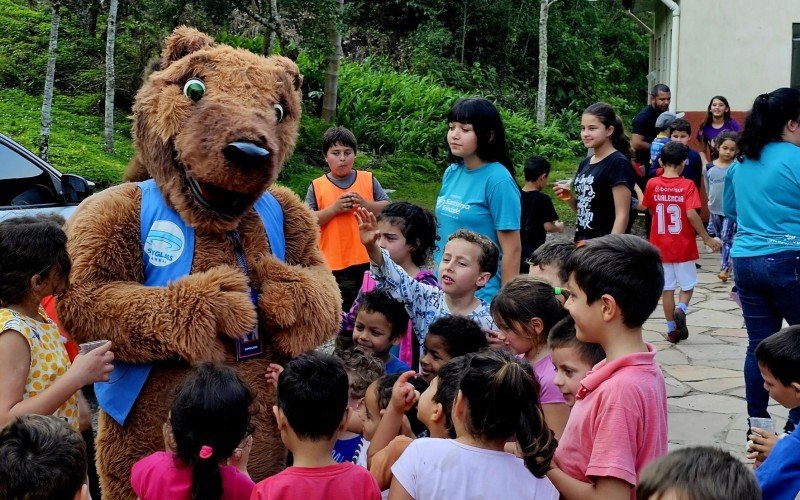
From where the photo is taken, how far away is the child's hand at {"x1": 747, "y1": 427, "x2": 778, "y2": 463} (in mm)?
3736

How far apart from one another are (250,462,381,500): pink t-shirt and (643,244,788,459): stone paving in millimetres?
3707

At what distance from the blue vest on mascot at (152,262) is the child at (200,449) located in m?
0.46

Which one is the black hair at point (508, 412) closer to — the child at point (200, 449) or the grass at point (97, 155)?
the child at point (200, 449)

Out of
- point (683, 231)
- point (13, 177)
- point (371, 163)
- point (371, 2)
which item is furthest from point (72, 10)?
point (683, 231)

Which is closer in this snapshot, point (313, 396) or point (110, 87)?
point (313, 396)

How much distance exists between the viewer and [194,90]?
148 inches

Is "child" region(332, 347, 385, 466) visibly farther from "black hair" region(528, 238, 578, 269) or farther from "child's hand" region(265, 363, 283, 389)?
"black hair" region(528, 238, 578, 269)

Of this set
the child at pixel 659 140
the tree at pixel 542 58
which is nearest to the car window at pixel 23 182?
the child at pixel 659 140

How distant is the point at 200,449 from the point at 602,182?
4.28 metres

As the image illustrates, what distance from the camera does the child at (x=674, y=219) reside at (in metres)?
8.41

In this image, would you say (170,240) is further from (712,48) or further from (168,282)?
(712,48)

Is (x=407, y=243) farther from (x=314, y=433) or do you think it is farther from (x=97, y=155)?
(x=97, y=155)

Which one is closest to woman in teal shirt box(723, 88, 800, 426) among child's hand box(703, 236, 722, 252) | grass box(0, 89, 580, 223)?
child's hand box(703, 236, 722, 252)

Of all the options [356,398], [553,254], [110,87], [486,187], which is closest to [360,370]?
[356,398]
